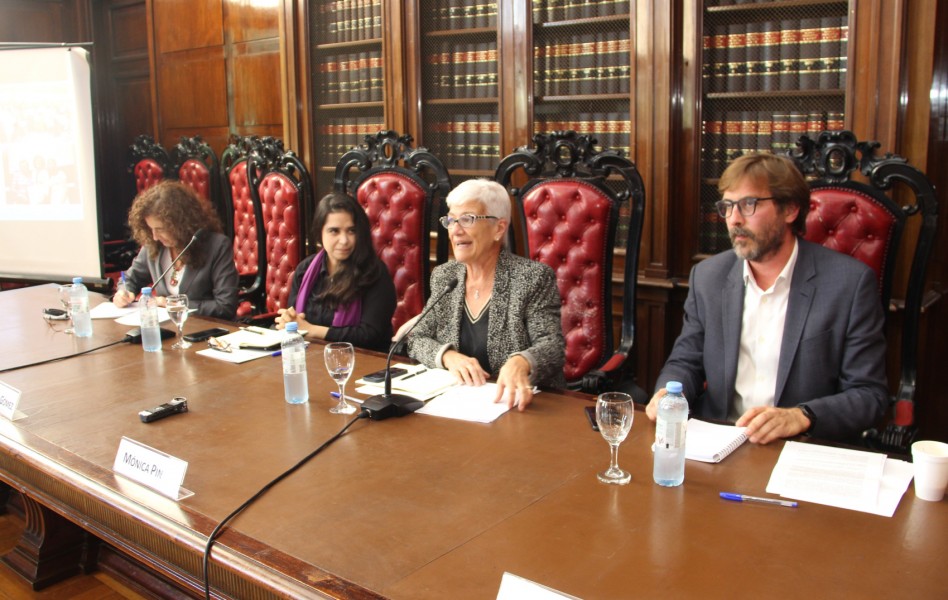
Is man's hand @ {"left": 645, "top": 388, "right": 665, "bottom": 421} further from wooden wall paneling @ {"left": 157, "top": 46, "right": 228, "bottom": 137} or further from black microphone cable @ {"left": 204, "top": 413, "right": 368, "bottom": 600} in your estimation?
wooden wall paneling @ {"left": 157, "top": 46, "right": 228, "bottom": 137}

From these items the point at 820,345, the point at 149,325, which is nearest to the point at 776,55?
the point at 820,345

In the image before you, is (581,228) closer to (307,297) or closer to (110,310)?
(307,297)

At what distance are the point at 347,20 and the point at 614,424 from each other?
3.51m

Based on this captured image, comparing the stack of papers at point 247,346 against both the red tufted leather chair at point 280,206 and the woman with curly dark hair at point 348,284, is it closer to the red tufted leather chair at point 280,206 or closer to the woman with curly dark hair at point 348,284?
the woman with curly dark hair at point 348,284

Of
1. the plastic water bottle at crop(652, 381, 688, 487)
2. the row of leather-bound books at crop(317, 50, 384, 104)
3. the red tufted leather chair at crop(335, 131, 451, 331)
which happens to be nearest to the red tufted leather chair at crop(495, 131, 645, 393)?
the red tufted leather chair at crop(335, 131, 451, 331)

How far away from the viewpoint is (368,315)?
284 cm

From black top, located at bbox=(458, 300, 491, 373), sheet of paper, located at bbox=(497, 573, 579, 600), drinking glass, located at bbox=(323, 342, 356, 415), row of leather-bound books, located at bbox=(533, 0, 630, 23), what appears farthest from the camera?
row of leather-bound books, located at bbox=(533, 0, 630, 23)

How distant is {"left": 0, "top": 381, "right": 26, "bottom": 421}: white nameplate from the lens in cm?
183

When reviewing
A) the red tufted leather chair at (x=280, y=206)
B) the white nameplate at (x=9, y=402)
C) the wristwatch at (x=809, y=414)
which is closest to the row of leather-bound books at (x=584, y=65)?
the red tufted leather chair at (x=280, y=206)

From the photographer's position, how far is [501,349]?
90.3 inches

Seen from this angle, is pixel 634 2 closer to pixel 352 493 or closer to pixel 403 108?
pixel 403 108

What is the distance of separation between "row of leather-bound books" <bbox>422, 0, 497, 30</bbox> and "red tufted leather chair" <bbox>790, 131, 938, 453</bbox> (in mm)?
1927

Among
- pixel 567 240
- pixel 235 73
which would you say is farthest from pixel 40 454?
pixel 235 73

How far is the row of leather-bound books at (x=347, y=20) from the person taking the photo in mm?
4254
